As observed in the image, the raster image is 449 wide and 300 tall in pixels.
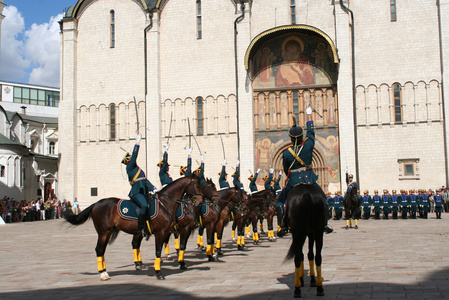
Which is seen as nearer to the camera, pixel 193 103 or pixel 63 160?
pixel 193 103

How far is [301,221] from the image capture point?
28.1ft

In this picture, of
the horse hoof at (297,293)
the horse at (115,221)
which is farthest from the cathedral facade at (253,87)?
the horse hoof at (297,293)

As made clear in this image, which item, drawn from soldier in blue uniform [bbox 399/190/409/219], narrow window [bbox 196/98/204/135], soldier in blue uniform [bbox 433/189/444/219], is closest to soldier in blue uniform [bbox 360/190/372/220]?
soldier in blue uniform [bbox 399/190/409/219]

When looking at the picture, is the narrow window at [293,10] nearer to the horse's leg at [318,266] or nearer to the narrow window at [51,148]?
the horse's leg at [318,266]

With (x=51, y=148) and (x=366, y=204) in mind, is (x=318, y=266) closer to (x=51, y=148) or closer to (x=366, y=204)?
(x=366, y=204)

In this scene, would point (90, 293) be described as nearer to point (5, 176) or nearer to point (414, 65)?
point (414, 65)

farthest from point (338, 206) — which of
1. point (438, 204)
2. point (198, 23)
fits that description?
point (198, 23)

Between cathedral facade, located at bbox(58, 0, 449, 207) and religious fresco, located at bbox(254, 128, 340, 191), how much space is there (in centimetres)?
7

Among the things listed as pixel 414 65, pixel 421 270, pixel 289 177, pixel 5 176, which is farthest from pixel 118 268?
pixel 5 176

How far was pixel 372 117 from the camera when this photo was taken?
114 ft

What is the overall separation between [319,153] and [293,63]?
270 inches

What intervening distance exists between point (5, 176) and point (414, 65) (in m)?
35.4

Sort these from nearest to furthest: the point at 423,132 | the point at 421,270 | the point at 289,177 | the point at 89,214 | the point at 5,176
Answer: the point at 289,177 < the point at 421,270 < the point at 89,214 < the point at 423,132 < the point at 5,176

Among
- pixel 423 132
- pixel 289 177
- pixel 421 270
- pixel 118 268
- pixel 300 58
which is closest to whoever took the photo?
pixel 289 177
